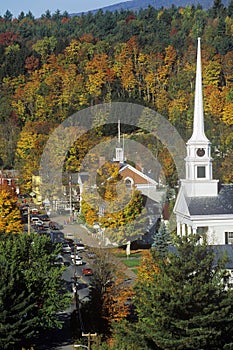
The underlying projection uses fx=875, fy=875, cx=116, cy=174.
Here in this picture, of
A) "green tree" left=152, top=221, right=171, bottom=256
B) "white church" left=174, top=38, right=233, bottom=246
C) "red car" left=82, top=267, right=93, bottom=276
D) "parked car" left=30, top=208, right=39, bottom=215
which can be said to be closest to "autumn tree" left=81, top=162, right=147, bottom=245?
"white church" left=174, top=38, right=233, bottom=246

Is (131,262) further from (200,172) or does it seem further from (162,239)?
(200,172)

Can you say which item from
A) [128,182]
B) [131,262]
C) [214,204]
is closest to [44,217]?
[128,182]

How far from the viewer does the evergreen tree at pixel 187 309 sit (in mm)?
24109

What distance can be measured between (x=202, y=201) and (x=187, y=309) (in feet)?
53.6

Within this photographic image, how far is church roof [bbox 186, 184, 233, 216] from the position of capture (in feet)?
131

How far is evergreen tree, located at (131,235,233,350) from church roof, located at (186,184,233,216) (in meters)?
14.2

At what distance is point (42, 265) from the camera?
30234 millimetres

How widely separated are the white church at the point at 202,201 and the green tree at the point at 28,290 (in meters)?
10.3

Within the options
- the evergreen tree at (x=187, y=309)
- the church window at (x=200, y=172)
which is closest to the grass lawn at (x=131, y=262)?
the church window at (x=200, y=172)

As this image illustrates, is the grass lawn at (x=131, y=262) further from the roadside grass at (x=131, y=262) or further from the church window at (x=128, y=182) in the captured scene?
the church window at (x=128, y=182)

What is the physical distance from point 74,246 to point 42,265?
13.2m

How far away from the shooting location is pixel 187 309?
80.8 feet

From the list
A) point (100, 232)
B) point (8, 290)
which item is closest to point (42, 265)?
point (8, 290)

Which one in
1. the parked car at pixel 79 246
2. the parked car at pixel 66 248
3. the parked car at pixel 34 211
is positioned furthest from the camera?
the parked car at pixel 34 211
